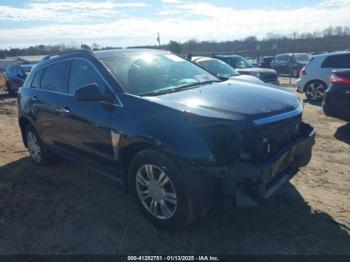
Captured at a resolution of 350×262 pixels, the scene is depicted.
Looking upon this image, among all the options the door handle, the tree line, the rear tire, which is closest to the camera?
the door handle

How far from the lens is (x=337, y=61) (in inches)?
437

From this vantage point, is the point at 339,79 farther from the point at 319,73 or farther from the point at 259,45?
the point at 259,45

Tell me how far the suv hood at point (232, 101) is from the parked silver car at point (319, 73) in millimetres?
8118

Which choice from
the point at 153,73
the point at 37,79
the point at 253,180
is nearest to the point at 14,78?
the point at 37,79

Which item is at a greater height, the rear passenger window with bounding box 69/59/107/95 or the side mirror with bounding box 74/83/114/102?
the rear passenger window with bounding box 69/59/107/95

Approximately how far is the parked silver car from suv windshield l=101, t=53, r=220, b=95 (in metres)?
7.83

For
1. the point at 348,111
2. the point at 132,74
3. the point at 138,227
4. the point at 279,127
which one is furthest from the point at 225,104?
the point at 348,111

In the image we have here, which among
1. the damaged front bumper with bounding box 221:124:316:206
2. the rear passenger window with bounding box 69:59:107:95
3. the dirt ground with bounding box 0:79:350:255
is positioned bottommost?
the dirt ground with bounding box 0:79:350:255

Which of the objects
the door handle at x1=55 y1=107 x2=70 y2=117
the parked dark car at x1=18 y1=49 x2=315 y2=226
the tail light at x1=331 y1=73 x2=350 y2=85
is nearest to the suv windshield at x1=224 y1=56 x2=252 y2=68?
the tail light at x1=331 y1=73 x2=350 y2=85

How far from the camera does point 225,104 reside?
3461 millimetres

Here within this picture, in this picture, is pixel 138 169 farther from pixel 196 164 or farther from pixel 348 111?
pixel 348 111

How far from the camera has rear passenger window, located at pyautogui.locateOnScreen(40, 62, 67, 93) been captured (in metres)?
4.89

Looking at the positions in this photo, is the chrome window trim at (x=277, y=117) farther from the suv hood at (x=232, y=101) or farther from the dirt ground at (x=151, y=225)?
the dirt ground at (x=151, y=225)

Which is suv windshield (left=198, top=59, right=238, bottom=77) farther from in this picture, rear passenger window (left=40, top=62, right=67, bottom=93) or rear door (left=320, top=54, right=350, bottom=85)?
rear passenger window (left=40, top=62, right=67, bottom=93)
